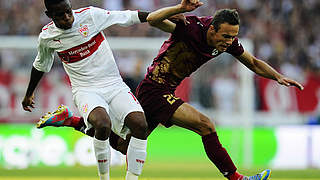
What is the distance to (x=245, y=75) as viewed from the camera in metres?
16.4

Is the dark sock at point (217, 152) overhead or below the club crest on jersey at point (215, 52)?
below

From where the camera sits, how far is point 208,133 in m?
7.93

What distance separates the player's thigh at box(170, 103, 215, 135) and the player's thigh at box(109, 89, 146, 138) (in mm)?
503

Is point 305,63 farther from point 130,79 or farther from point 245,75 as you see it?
point 130,79

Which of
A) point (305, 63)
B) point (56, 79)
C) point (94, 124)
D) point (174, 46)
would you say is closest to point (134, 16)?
point (174, 46)

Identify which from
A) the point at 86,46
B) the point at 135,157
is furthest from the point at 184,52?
the point at 135,157

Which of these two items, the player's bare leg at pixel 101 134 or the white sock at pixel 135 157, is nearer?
the player's bare leg at pixel 101 134

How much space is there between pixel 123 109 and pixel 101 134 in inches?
17.3

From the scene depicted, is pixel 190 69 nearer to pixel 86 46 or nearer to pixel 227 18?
pixel 227 18

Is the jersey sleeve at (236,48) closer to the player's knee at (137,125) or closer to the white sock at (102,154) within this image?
the player's knee at (137,125)

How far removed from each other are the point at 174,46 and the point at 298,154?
790 centimetres

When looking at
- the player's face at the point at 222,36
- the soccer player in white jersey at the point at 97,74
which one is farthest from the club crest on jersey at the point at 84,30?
the player's face at the point at 222,36

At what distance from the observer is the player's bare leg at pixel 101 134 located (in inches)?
289

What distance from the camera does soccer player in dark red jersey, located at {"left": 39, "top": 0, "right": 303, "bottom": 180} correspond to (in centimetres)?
778
